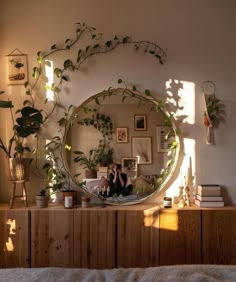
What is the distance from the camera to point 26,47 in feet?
8.95

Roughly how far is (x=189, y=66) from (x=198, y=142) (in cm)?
64

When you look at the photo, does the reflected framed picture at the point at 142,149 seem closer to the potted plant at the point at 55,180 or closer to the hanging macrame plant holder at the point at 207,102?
the hanging macrame plant holder at the point at 207,102

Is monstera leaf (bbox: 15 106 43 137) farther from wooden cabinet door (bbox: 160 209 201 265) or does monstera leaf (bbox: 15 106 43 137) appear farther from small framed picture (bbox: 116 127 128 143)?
wooden cabinet door (bbox: 160 209 201 265)

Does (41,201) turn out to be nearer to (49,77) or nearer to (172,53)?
(49,77)

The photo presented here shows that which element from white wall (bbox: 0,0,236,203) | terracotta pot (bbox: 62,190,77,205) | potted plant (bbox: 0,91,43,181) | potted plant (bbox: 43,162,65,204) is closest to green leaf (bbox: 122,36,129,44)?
white wall (bbox: 0,0,236,203)

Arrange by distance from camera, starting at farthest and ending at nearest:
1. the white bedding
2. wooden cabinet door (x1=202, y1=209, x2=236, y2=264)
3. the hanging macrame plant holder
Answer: the hanging macrame plant holder, wooden cabinet door (x1=202, y1=209, x2=236, y2=264), the white bedding

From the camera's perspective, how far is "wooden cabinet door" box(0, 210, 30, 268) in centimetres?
238

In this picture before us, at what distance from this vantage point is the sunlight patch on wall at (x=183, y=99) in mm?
2635

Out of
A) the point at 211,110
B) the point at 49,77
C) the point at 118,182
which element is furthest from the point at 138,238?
the point at 49,77

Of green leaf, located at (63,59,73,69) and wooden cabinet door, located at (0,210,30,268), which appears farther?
green leaf, located at (63,59,73,69)

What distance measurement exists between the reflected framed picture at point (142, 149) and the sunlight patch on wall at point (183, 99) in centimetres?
33

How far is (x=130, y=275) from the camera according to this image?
1461 millimetres

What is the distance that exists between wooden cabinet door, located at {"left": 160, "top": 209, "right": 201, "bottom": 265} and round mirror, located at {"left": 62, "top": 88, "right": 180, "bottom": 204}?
12.3 inches

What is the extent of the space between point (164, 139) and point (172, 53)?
0.73m
